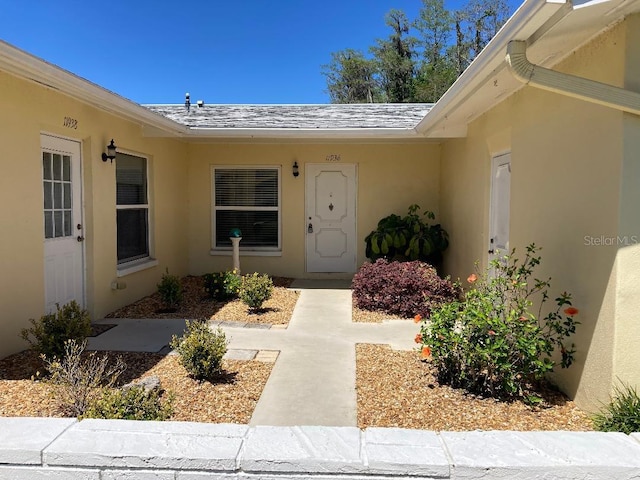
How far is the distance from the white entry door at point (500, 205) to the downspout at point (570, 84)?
244 cm

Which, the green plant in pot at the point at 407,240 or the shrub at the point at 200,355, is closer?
the shrub at the point at 200,355

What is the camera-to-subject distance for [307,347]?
17.6ft

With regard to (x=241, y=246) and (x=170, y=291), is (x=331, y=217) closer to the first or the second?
(x=241, y=246)

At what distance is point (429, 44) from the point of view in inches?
1175

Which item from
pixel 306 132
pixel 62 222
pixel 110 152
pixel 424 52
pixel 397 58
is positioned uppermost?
pixel 424 52

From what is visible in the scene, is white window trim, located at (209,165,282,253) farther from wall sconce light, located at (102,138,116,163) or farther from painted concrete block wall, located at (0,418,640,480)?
painted concrete block wall, located at (0,418,640,480)

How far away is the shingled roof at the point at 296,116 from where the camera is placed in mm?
8734

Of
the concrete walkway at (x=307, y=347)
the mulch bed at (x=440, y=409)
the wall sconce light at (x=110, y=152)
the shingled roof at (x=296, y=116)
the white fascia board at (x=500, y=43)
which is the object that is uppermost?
the shingled roof at (x=296, y=116)

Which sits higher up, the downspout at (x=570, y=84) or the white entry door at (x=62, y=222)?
the downspout at (x=570, y=84)

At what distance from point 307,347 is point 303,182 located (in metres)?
5.16

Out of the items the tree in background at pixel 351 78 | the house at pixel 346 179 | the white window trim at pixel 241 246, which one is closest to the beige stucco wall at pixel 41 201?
the house at pixel 346 179

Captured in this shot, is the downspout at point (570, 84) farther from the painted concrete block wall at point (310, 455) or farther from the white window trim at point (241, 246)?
the white window trim at point (241, 246)

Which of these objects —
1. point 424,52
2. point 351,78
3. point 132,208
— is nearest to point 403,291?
point 132,208

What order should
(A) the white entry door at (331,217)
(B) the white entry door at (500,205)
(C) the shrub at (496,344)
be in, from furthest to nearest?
(A) the white entry door at (331,217)
(B) the white entry door at (500,205)
(C) the shrub at (496,344)
